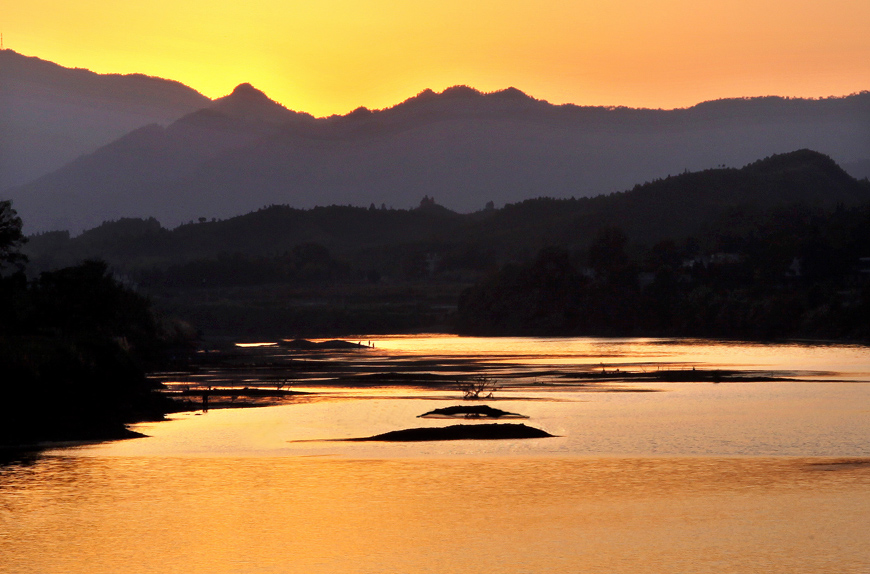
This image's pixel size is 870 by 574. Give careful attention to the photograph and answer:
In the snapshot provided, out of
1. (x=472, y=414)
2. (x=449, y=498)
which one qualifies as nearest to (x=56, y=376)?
(x=472, y=414)

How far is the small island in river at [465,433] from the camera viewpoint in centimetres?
5694

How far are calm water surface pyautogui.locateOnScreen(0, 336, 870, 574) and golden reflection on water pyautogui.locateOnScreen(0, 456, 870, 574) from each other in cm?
11

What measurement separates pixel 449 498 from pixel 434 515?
292 cm

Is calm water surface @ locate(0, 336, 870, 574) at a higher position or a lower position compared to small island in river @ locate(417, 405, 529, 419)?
lower

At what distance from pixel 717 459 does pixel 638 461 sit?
12.3ft

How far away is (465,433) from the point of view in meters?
57.7

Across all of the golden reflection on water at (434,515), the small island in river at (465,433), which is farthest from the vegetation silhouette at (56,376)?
the small island in river at (465,433)

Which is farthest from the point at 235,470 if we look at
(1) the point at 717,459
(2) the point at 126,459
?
(1) the point at 717,459

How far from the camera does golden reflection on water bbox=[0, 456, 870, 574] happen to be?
30969 mm

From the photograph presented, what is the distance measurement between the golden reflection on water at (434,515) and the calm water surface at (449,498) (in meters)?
0.11

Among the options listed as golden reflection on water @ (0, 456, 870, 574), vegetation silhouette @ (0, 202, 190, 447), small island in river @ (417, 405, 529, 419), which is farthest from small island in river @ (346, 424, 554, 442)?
vegetation silhouette @ (0, 202, 190, 447)

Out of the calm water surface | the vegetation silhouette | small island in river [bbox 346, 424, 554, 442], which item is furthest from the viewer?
small island in river [bbox 346, 424, 554, 442]

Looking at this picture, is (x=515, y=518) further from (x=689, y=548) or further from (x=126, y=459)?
(x=126, y=459)

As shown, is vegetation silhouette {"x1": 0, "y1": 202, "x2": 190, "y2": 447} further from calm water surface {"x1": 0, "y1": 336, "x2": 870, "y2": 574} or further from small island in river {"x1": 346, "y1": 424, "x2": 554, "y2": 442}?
small island in river {"x1": 346, "y1": 424, "x2": 554, "y2": 442}
